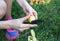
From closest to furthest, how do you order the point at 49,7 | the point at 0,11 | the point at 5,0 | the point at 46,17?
the point at 0,11
the point at 5,0
the point at 46,17
the point at 49,7

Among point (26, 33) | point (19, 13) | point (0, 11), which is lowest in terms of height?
point (26, 33)

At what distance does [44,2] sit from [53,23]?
387 mm

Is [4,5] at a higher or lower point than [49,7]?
higher

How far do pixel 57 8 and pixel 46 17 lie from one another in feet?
0.88

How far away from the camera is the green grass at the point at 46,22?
2.51 m

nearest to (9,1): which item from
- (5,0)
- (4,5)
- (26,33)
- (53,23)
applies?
(5,0)

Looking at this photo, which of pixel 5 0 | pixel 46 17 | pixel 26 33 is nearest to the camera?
pixel 5 0

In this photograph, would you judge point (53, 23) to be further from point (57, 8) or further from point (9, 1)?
point (9, 1)

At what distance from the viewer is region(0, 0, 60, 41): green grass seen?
2.51m

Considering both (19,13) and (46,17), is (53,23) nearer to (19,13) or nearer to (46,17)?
(46,17)

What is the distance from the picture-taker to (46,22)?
2670mm

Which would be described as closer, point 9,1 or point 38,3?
point 9,1

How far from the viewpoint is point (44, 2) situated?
9.57 ft

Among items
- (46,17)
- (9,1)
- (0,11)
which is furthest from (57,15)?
(0,11)
